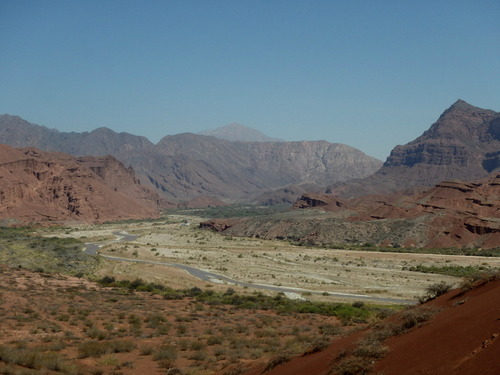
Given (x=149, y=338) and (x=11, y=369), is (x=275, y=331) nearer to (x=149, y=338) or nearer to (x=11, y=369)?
(x=149, y=338)

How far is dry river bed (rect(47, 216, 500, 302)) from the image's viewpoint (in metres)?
48.6

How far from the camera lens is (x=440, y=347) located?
35.3ft

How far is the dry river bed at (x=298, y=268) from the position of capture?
48.6 meters

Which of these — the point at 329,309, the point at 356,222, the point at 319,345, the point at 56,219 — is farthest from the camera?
the point at 56,219

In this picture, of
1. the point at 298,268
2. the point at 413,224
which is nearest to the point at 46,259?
the point at 298,268

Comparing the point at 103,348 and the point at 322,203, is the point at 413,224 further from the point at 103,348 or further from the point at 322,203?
the point at 103,348

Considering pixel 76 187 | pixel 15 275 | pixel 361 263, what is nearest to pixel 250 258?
pixel 361 263

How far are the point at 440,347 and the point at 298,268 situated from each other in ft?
178

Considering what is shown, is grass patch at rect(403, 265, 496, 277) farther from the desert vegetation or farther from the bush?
the bush

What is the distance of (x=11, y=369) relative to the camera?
15.7 meters

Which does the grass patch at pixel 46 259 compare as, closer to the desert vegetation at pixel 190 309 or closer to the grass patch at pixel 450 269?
the desert vegetation at pixel 190 309

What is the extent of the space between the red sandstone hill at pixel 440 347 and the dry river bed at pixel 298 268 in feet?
91.7

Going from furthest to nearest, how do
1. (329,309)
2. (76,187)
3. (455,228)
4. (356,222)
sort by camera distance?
(76,187) → (356,222) → (455,228) → (329,309)

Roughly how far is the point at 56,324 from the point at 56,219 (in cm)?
12030
